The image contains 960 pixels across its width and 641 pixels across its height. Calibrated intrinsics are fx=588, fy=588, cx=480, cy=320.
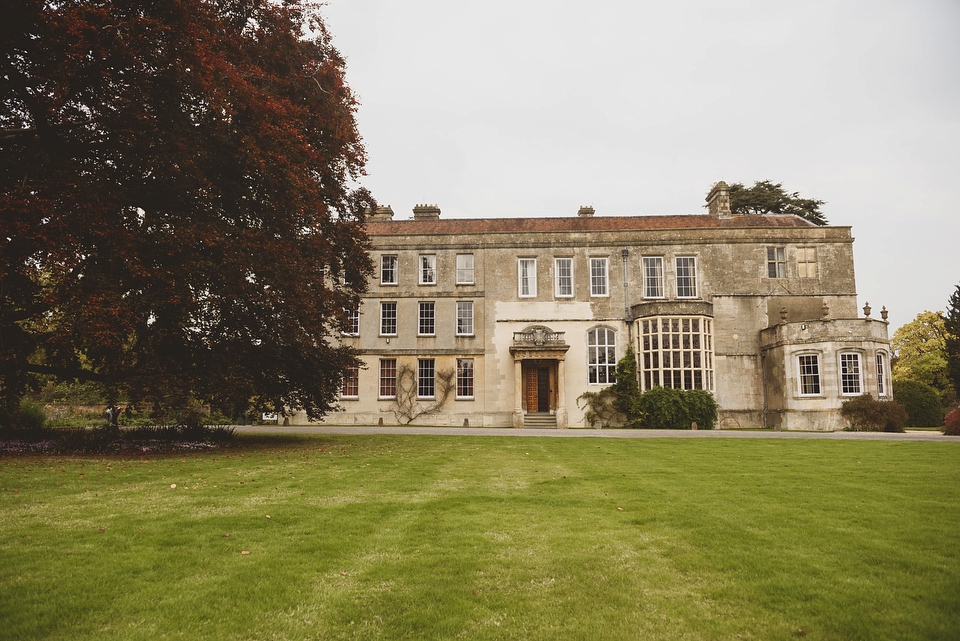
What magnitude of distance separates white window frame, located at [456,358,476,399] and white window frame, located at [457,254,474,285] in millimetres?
4205

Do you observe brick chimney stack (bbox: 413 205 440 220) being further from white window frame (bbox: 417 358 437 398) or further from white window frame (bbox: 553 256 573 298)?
white window frame (bbox: 417 358 437 398)

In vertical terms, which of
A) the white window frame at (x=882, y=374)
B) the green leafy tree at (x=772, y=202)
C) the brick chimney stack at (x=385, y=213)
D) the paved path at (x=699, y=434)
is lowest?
the paved path at (x=699, y=434)

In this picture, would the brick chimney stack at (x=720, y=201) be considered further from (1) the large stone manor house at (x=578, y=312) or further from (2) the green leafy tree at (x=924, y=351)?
(2) the green leafy tree at (x=924, y=351)

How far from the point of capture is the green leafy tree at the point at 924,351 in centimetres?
4338

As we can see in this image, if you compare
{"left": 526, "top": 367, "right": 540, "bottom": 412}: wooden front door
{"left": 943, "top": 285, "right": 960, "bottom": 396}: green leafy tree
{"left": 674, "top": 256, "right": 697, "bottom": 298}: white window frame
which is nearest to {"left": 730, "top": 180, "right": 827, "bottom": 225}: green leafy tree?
{"left": 943, "top": 285, "right": 960, "bottom": 396}: green leafy tree

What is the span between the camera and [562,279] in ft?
99.5

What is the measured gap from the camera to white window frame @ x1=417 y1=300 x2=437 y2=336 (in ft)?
101

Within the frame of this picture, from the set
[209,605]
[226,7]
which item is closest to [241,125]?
[226,7]

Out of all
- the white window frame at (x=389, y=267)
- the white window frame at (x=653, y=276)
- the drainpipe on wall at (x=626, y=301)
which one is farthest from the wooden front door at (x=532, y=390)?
the white window frame at (x=389, y=267)

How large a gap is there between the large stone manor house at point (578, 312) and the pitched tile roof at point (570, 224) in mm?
154

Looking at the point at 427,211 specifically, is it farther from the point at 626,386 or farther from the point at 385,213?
the point at 626,386

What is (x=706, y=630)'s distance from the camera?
13.0 ft

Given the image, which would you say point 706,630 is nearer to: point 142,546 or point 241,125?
point 142,546

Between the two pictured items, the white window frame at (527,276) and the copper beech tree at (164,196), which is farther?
the white window frame at (527,276)
